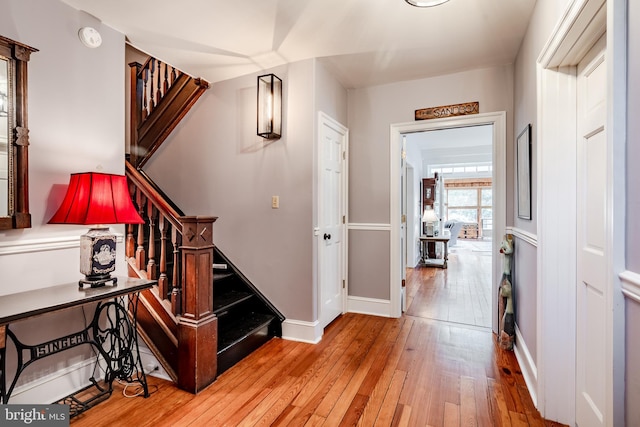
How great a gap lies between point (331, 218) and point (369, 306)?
3.60 feet

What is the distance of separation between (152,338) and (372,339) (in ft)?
5.82

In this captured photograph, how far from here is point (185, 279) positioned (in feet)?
6.97

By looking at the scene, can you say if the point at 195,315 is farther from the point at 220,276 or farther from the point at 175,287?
the point at 220,276

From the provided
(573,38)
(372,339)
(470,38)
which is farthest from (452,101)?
(372,339)

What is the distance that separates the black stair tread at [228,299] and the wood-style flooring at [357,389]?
1.44ft

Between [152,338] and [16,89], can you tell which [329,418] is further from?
[16,89]

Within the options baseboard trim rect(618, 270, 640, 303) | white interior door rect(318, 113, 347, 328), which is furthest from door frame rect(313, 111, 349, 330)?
baseboard trim rect(618, 270, 640, 303)

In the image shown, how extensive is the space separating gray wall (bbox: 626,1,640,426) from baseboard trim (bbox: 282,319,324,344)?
85.5 inches

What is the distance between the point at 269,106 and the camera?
2.89 meters

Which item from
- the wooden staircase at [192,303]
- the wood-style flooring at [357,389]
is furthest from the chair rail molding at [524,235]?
the wooden staircase at [192,303]

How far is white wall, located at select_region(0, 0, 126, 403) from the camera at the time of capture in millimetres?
1800

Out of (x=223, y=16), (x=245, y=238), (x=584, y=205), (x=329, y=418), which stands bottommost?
(x=329, y=418)

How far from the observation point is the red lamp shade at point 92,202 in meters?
1.74

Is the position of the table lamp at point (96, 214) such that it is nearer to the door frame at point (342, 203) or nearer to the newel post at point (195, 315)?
the newel post at point (195, 315)
